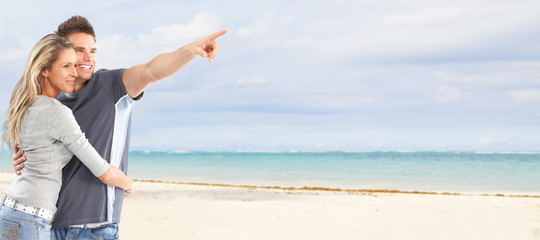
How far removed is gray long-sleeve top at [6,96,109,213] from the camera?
2.23 m

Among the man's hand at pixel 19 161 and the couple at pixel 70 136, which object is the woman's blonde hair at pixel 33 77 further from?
the man's hand at pixel 19 161

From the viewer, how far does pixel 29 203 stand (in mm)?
2283

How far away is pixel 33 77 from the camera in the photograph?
227cm

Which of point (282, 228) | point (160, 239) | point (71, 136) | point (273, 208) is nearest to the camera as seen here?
point (71, 136)

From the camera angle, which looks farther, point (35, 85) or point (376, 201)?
point (376, 201)

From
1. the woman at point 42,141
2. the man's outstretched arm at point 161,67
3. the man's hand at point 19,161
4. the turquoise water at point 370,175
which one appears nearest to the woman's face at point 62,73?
the woman at point 42,141

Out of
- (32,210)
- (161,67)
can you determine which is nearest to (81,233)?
(32,210)

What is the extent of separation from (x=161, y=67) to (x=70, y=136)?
19.2 inches

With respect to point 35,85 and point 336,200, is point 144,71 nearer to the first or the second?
point 35,85

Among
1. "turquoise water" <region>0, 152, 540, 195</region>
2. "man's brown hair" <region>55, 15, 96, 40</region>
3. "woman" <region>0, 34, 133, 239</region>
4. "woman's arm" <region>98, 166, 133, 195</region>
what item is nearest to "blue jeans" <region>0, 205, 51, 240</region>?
"woman" <region>0, 34, 133, 239</region>

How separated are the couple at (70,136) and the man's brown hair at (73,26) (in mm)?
55

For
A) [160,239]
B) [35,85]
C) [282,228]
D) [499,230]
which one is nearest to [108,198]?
[35,85]

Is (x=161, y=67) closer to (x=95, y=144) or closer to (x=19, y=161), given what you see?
(x=95, y=144)

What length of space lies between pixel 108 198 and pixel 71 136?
0.37 m
